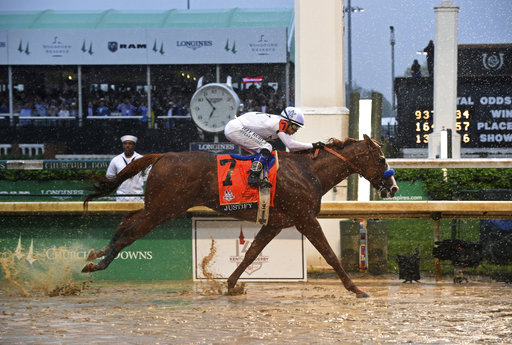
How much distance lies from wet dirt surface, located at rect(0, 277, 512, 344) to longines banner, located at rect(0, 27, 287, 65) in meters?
18.8

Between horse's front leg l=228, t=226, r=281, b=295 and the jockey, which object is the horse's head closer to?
the jockey

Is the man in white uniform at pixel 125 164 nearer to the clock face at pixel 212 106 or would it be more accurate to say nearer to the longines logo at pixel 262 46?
the clock face at pixel 212 106

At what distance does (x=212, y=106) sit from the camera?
13.5m

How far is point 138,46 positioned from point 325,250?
2115 cm

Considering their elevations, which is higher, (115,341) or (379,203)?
(379,203)

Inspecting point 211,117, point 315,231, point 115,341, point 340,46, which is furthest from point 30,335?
point 211,117

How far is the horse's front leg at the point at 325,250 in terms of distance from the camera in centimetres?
805

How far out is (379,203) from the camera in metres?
9.27

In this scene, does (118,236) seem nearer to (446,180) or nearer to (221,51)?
(446,180)

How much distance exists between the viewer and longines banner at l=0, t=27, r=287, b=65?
89.1 feet

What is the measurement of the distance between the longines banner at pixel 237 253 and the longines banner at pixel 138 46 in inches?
712

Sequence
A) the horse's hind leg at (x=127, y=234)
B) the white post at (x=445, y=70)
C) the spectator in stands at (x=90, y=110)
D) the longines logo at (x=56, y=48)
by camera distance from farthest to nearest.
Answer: the longines logo at (x=56, y=48)
the spectator in stands at (x=90, y=110)
the white post at (x=445, y=70)
the horse's hind leg at (x=127, y=234)

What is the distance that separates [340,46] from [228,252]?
3182 millimetres

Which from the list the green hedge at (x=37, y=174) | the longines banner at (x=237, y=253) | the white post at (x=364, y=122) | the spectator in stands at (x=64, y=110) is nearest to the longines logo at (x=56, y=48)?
the spectator in stands at (x=64, y=110)
